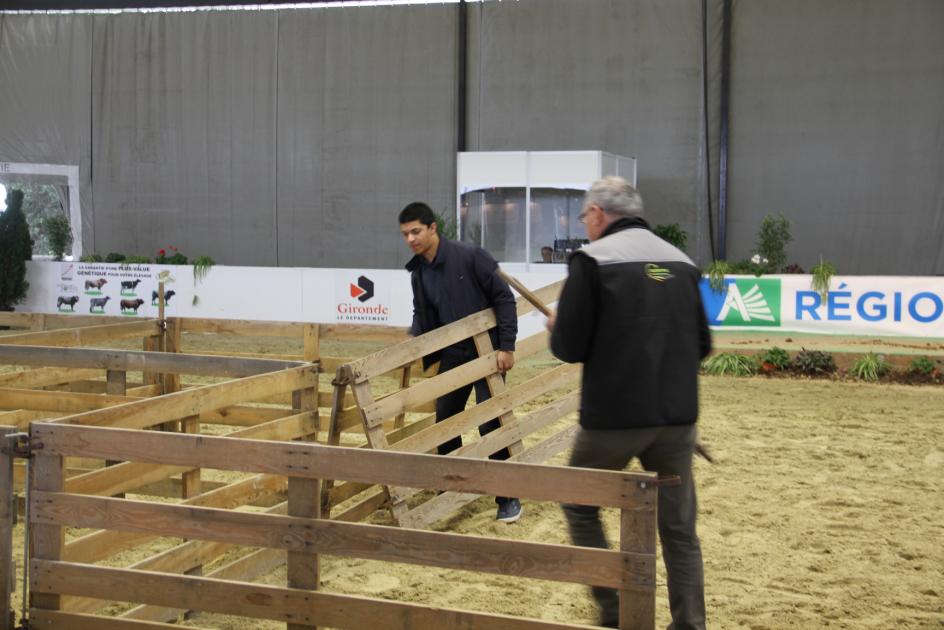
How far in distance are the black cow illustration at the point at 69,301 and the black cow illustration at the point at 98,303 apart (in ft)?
1.22

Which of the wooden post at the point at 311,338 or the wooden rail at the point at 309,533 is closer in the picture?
the wooden rail at the point at 309,533

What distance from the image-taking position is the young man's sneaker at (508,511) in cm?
633

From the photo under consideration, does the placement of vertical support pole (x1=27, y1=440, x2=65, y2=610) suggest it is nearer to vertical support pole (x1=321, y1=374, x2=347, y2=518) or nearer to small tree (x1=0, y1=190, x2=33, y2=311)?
vertical support pole (x1=321, y1=374, x2=347, y2=518)

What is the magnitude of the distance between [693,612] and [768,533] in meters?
2.49

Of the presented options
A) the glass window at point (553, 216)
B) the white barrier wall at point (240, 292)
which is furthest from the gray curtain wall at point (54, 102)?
the glass window at point (553, 216)

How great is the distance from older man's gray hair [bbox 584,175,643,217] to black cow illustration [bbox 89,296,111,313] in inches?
570

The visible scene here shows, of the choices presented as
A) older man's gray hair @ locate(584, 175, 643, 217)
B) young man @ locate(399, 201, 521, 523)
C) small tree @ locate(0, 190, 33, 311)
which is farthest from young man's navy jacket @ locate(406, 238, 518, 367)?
small tree @ locate(0, 190, 33, 311)

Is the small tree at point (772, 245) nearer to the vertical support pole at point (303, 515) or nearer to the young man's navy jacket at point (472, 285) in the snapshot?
the young man's navy jacket at point (472, 285)

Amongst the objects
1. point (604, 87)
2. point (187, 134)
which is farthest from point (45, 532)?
point (187, 134)

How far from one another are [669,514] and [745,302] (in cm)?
1003

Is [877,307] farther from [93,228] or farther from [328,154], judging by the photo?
[93,228]

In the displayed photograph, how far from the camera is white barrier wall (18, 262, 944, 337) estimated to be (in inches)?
503

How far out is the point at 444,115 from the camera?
68.9ft

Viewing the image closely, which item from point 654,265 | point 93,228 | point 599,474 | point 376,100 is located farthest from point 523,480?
point 93,228
